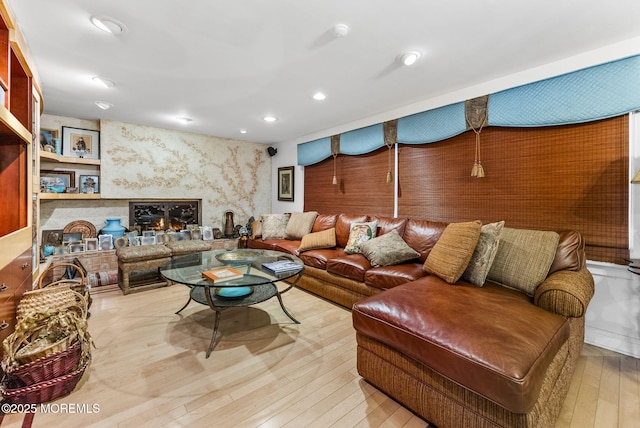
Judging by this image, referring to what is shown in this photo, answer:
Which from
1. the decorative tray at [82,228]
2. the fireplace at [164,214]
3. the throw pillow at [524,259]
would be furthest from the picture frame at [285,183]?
the throw pillow at [524,259]

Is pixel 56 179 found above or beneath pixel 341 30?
beneath

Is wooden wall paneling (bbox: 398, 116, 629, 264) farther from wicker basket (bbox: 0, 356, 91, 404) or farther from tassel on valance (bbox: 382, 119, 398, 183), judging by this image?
wicker basket (bbox: 0, 356, 91, 404)

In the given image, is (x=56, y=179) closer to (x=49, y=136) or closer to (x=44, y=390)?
(x=49, y=136)

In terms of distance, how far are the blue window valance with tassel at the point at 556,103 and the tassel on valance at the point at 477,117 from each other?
4 centimetres

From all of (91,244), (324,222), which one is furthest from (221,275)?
(91,244)

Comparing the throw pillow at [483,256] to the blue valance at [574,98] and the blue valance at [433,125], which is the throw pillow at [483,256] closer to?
the blue valance at [574,98]

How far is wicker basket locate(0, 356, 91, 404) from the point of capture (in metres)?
1.43

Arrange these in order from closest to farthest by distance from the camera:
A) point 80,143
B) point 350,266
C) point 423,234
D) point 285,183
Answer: point 350,266, point 423,234, point 80,143, point 285,183

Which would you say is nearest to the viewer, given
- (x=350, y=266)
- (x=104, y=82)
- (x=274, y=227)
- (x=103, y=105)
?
(x=104, y=82)

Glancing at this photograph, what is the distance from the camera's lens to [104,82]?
2707 mm

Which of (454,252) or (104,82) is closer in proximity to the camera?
(454,252)

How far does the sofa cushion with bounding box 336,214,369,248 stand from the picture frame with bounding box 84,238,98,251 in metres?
3.26

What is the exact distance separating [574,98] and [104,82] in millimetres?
4150

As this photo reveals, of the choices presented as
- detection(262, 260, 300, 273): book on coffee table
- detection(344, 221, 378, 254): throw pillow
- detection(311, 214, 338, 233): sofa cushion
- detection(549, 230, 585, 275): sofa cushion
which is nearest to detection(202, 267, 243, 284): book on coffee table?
detection(262, 260, 300, 273): book on coffee table
